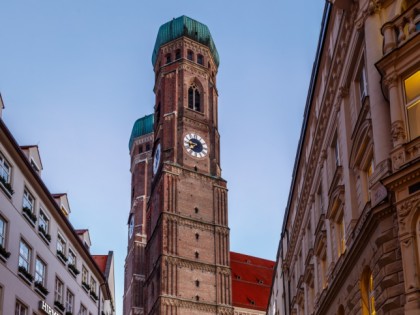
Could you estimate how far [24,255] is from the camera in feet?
99.1

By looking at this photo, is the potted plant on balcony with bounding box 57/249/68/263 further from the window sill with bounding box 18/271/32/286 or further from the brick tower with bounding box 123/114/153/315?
the brick tower with bounding box 123/114/153/315

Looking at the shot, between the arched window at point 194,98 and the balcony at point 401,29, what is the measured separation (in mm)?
77625

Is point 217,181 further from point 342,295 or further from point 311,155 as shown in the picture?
point 342,295

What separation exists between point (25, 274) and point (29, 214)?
272 centimetres

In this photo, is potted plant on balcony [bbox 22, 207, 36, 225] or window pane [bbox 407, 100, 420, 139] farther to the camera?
potted plant on balcony [bbox 22, 207, 36, 225]

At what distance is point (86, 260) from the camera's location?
4231cm

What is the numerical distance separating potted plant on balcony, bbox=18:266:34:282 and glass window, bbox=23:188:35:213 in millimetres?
2876

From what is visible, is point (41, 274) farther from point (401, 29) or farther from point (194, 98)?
point (194, 98)

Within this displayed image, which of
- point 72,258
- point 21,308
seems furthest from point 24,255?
point 72,258

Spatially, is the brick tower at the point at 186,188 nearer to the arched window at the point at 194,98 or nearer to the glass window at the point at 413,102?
the arched window at the point at 194,98

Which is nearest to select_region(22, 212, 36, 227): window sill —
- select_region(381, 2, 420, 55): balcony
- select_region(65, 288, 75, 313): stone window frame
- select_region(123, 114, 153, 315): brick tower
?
select_region(65, 288, 75, 313): stone window frame

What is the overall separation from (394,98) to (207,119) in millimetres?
77964

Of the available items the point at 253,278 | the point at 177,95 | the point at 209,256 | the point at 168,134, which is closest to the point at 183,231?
the point at 209,256

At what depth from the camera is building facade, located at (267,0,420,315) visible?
54.0ft
